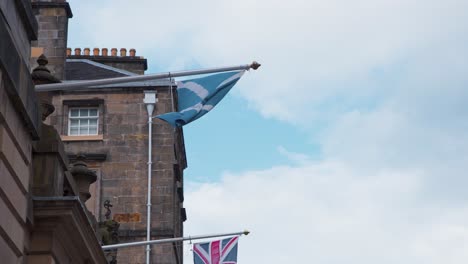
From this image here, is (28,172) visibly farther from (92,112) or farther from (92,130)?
(92,112)

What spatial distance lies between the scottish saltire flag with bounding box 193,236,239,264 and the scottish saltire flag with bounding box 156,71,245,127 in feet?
31.6

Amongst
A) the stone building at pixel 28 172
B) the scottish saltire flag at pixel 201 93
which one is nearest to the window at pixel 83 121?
the scottish saltire flag at pixel 201 93

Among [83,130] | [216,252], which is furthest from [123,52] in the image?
[216,252]

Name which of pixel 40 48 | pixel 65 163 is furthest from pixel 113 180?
pixel 65 163

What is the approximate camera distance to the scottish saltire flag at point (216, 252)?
2980cm

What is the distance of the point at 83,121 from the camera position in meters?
39.2

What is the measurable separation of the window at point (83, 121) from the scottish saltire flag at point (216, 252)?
391 inches

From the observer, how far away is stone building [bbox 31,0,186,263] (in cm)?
3762

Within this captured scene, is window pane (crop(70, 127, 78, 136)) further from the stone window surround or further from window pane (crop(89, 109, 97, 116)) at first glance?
window pane (crop(89, 109, 97, 116))

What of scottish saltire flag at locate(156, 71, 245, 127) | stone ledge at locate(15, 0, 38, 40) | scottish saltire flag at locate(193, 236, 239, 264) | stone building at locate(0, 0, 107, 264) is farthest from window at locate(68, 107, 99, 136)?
stone ledge at locate(15, 0, 38, 40)

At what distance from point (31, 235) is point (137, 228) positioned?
68.5ft

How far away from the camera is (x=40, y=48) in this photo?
37656 mm

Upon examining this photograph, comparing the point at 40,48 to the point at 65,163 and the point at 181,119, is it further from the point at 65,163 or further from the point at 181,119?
the point at 65,163

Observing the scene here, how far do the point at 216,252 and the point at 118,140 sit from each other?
9878 mm
